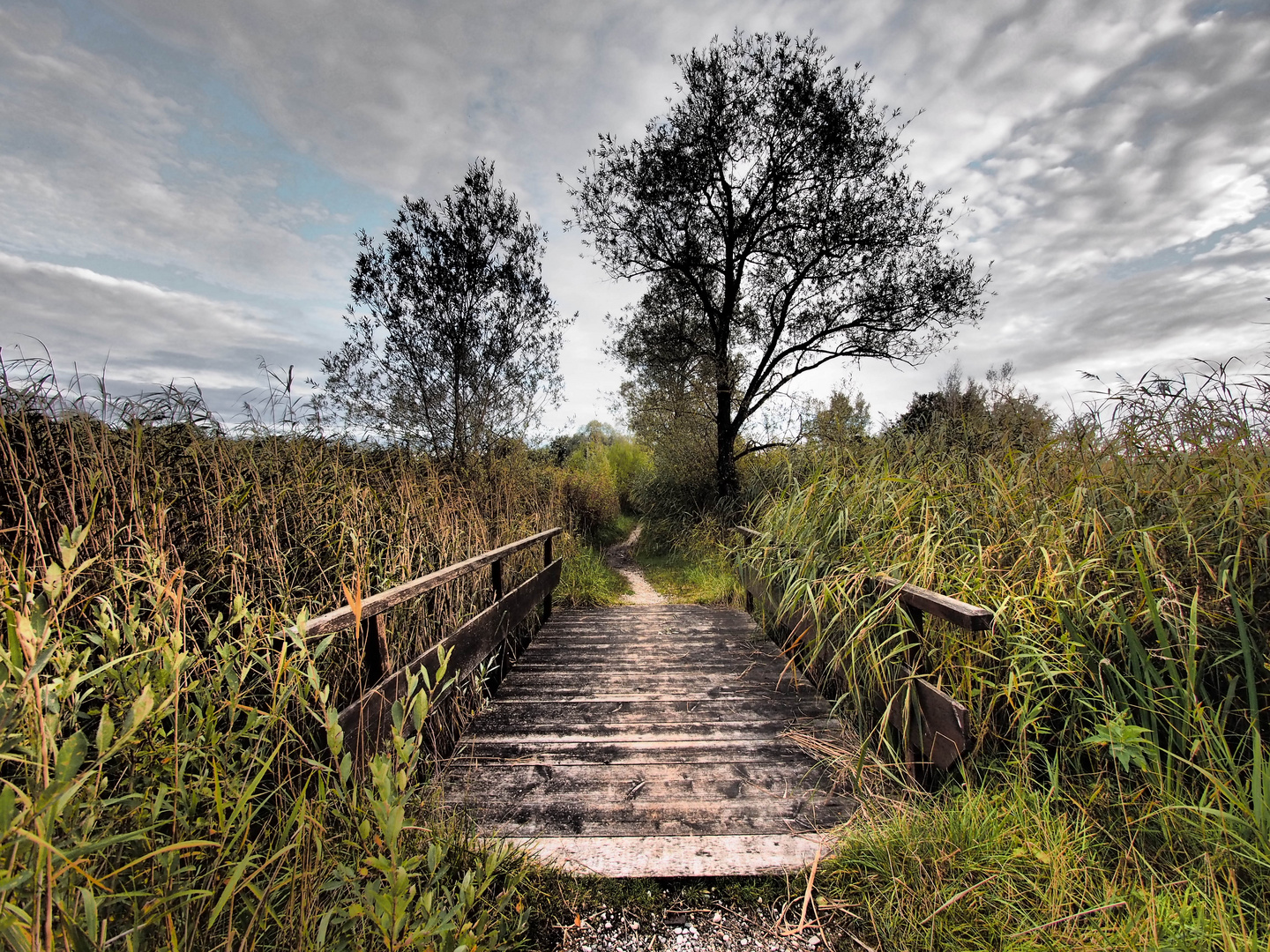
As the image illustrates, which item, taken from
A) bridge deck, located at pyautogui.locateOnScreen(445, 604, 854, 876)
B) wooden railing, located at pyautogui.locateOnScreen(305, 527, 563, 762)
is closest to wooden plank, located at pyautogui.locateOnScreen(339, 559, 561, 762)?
wooden railing, located at pyautogui.locateOnScreen(305, 527, 563, 762)

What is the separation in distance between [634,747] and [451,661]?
115cm

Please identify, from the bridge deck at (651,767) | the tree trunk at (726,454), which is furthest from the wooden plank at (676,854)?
the tree trunk at (726,454)

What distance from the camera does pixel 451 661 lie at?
2871 millimetres

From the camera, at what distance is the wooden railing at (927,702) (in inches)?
74.6

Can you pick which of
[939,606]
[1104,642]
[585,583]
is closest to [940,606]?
[939,606]

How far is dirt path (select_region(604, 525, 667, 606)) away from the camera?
782cm

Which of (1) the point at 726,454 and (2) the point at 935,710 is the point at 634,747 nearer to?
(2) the point at 935,710

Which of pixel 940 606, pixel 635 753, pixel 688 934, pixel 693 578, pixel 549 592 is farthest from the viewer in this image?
pixel 693 578

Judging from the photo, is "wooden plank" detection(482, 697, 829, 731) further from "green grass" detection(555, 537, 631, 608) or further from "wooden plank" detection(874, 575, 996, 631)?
"green grass" detection(555, 537, 631, 608)

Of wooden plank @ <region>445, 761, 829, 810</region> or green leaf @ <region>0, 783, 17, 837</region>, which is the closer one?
green leaf @ <region>0, 783, 17, 837</region>

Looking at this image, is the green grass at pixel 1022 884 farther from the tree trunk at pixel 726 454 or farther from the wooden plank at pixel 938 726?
the tree trunk at pixel 726 454

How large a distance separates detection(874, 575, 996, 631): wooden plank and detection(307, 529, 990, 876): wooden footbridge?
0.01m

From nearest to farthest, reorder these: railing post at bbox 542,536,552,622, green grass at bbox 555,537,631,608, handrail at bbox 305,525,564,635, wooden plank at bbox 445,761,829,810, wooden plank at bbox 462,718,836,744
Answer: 1. handrail at bbox 305,525,564,635
2. wooden plank at bbox 445,761,829,810
3. wooden plank at bbox 462,718,836,744
4. railing post at bbox 542,536,552,622
5. green grass at bbox 555,537,631,608

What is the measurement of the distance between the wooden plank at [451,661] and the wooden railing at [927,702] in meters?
Result: 1.87
